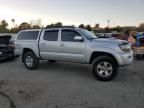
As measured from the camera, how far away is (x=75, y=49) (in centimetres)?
721

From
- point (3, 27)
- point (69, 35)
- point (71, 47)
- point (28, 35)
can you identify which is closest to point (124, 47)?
point (71, 47)

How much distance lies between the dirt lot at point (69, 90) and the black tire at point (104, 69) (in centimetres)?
22

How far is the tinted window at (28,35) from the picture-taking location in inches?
339

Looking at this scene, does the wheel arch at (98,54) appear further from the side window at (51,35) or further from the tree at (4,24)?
the tree at (4,24)

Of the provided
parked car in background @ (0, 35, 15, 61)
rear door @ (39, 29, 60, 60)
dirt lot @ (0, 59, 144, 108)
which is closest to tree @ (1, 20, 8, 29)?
parked car in background @ (0, 35, 15, 61)

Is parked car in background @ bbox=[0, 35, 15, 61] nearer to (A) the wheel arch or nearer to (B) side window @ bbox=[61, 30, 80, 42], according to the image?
(B) side window @ bbox=[61, 30, 80, 42]

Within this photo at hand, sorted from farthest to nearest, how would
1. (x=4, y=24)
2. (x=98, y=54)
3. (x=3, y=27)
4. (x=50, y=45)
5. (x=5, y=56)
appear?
(x=4, y=24) → (x=3, y=27) → (x=5, y=56) → (x=50, y=45) → (x=98, y=54)

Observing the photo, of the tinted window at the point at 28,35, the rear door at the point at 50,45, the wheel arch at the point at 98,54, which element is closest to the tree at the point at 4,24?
the tinted window at the point at 28,35

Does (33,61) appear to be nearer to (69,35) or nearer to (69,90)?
(69,35)

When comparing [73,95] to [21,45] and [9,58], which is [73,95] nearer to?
[21,45]

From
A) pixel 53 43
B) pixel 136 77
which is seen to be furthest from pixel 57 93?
pixel 136 77

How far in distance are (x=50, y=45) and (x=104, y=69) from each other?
8.54ft

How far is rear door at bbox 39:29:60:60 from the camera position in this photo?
7.82m

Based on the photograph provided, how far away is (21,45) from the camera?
8.88 metres
